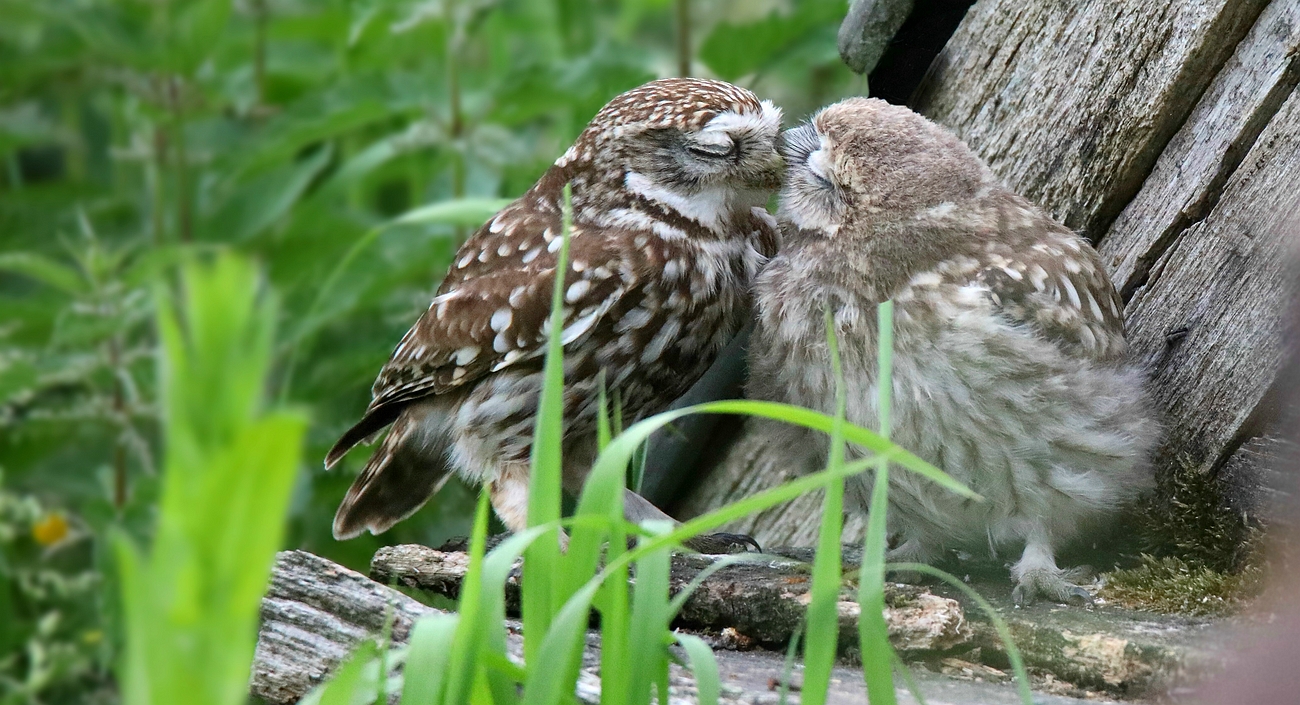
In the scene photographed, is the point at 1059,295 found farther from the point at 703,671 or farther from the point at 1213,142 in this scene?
the point at 703,671

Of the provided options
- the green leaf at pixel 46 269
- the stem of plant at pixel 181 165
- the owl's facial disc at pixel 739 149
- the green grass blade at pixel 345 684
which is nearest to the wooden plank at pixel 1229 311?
the owl's facial disc at pixel 739 149

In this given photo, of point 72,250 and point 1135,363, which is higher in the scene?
point 1135,363

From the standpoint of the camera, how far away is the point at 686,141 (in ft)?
9.12

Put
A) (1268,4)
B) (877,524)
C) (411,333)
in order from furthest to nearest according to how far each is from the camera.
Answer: (411,333) → (1268,4) → (877,524)

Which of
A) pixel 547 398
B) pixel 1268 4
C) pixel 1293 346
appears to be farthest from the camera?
pixel 1268 4

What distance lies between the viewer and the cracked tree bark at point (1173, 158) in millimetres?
2500

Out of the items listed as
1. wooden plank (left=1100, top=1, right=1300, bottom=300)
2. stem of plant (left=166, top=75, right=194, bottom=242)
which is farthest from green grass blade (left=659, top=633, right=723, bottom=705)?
stem of plant (left=166, top=75, right=194, bottom=242)

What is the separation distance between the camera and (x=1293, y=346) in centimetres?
88

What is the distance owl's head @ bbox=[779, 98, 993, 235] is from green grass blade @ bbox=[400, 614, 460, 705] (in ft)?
3.77

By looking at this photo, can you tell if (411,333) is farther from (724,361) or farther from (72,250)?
Answer: (72,250)

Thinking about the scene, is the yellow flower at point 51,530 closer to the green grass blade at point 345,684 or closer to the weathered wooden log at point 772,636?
the weathered wooden log at point 772,636

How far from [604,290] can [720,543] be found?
634 millimetres

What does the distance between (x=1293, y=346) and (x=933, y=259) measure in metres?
1.50

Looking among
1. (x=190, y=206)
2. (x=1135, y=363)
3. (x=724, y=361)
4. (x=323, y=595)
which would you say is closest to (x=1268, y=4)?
(x=1135, y=363)
